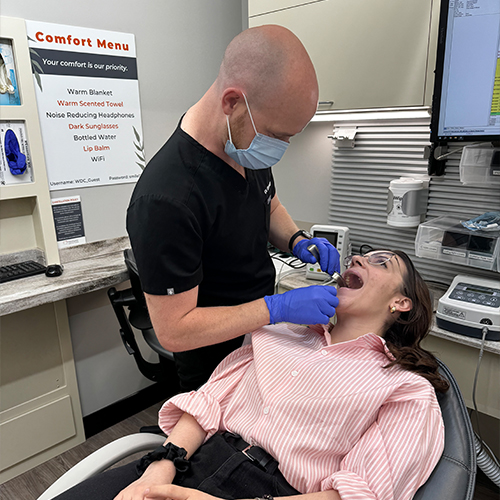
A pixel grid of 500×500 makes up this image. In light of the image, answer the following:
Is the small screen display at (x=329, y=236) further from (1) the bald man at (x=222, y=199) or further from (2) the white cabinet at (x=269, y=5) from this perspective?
(2) the white cabinet at (x=269, y=5)

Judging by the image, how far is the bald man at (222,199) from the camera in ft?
3.27

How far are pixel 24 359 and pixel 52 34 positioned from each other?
1530mm

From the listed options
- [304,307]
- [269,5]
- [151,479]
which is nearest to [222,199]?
[304,307]

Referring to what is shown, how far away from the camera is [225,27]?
2615 millimetres

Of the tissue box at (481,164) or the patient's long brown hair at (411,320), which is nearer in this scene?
the patient's long brown hair at (411,320)

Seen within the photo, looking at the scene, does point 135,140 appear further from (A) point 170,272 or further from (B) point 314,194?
(A) point 170,272

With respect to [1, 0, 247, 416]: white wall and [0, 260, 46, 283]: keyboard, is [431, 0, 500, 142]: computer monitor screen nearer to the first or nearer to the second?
[1, 0, 247, 416]: white wall

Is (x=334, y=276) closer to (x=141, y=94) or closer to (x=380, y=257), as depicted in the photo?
(x=380, y=257)

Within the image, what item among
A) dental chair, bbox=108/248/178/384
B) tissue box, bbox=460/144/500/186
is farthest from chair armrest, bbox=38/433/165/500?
tissue box, bbox=460/144/500/186

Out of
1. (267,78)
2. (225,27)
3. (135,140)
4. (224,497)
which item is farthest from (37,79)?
(224,497)

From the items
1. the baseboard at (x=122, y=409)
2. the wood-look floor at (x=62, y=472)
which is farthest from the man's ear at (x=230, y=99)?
the baseboard at (x=122, y=409)

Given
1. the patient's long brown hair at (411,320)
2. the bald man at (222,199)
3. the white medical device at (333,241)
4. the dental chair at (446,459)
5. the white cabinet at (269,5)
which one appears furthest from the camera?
the white medical device at (333,241)

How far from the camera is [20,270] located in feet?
6.21

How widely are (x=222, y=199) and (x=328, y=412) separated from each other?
2.05 feet
